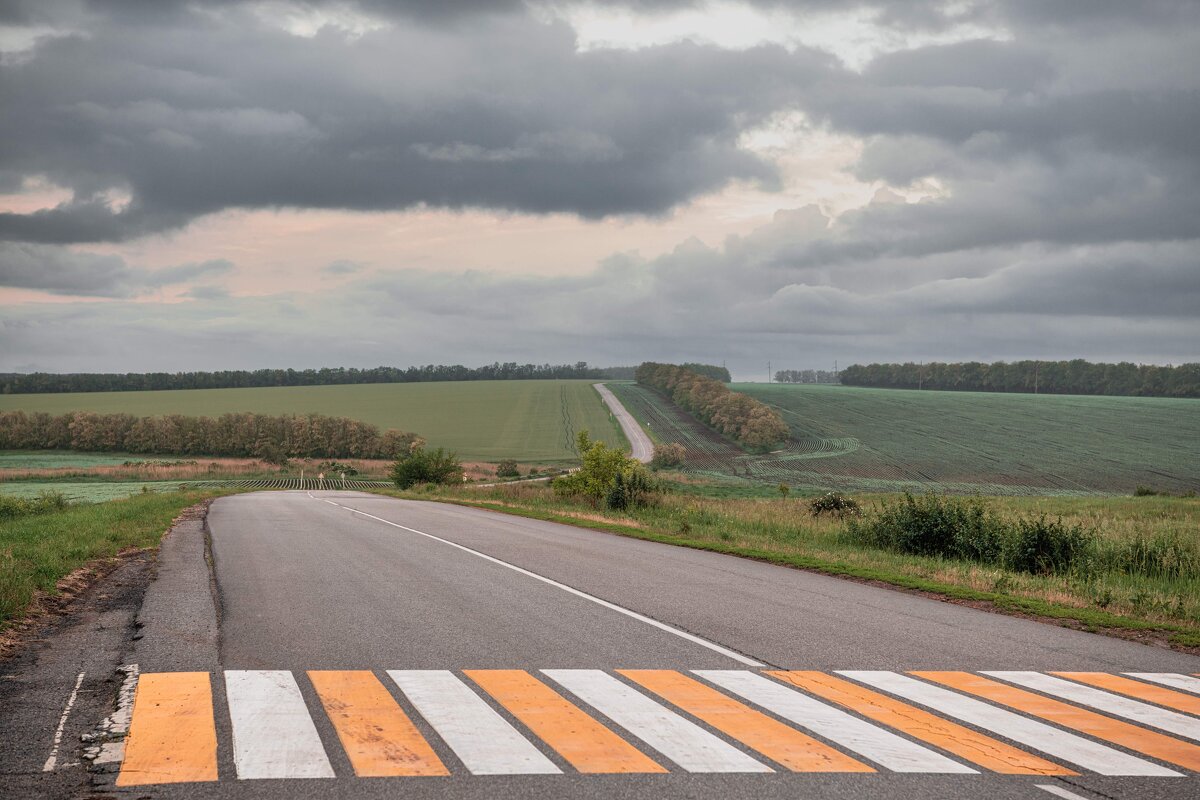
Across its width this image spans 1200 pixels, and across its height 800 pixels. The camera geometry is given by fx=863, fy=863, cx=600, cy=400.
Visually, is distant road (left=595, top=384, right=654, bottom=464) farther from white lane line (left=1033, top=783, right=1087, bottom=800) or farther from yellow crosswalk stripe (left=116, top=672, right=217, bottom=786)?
white lane line (left=1033, top=783, right=1087, bottom=800)

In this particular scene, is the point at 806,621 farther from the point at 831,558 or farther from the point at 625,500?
the point at 625,500

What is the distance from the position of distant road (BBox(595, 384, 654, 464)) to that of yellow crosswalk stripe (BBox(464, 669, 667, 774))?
71.6 meters

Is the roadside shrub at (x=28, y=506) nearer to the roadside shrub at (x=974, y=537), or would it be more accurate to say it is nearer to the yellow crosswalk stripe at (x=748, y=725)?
the roadside shrub at (x=974, y=537)

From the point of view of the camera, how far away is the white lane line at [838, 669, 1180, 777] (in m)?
5.44

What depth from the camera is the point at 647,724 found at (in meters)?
5.99

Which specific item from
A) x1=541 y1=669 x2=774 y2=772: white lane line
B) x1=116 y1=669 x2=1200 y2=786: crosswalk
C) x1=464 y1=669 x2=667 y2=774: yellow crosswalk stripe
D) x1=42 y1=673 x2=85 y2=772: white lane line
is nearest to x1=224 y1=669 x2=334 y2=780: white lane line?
x1=116 y1=669 x2=1200 y2=786: crosswalk

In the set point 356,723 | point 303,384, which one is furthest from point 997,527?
point 303,384

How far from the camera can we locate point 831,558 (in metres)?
16.8

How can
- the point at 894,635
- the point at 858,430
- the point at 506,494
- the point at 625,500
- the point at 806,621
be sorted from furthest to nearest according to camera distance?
the point at 858,430
the point at 506,494
the point at 625,500
the point at 806,621
the point at 894,635

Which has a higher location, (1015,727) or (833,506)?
(1015,727)

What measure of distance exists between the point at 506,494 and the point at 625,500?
39.1 ft

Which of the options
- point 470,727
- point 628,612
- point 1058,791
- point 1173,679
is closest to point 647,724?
point 470,727

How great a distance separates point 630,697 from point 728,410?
10037cm

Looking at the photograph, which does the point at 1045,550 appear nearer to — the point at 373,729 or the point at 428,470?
the point at 373,729
